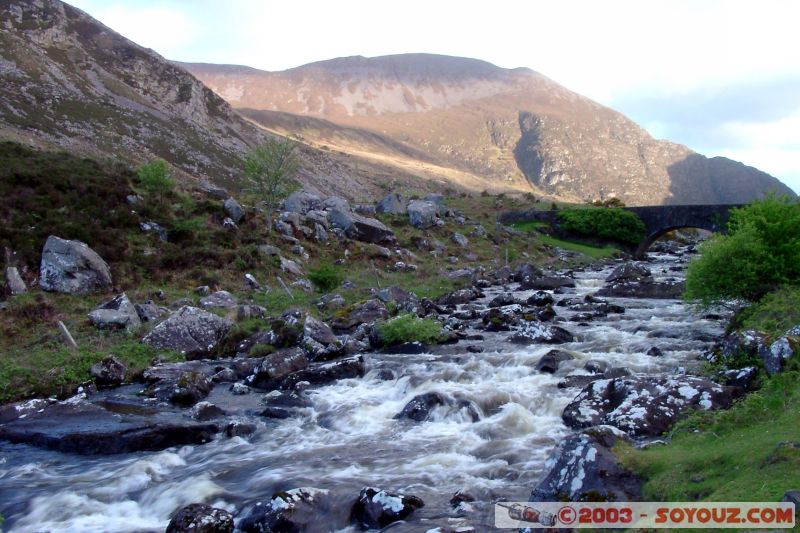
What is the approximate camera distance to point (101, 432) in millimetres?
12922

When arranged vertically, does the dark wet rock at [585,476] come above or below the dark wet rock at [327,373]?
above

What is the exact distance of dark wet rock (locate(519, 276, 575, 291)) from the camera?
3775 centimetres

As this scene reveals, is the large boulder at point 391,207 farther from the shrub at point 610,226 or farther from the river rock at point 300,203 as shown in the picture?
the shrub at point 610,226

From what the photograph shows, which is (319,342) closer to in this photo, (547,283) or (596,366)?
(596,366)

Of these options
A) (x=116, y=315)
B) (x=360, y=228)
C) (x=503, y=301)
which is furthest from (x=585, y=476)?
(x=360, y=228)

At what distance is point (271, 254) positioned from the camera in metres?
32.3

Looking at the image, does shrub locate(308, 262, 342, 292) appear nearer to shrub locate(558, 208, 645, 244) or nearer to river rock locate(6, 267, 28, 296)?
river rock locate(6, 267, 28, 296)

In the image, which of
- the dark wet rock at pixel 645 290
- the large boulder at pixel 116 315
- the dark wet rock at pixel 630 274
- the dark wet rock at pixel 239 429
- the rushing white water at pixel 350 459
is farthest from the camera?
the dark wet rock at pixel 630 274

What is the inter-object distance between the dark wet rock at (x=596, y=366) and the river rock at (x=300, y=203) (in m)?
30.0

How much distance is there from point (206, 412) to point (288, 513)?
6.26 m

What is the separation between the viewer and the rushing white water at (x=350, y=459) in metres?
9.91

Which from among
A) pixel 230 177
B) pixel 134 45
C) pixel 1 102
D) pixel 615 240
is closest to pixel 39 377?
pixel 1 102

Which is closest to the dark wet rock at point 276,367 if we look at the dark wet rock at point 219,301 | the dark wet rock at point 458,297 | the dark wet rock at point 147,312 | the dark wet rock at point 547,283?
the dark wet rock at point 147,312

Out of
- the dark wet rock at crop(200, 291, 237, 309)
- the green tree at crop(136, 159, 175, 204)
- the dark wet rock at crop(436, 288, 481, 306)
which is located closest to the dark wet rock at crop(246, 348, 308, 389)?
the dark wet rock at crop(200, 291, 237, 309)
